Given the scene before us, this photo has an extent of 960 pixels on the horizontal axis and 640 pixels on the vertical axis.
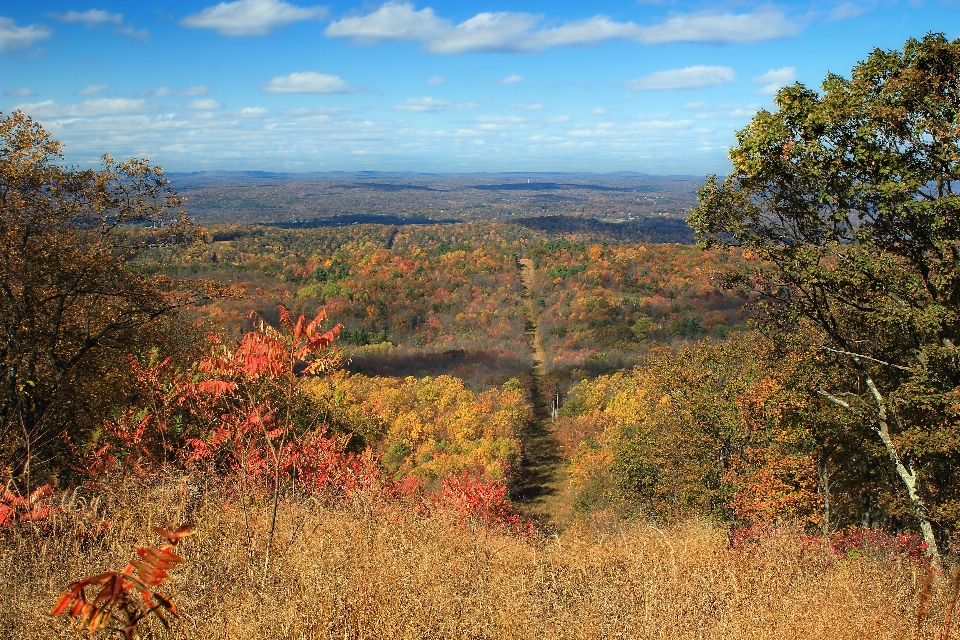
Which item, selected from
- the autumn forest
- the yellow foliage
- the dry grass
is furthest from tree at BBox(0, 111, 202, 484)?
the yellow foliage

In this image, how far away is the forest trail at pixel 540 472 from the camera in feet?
110

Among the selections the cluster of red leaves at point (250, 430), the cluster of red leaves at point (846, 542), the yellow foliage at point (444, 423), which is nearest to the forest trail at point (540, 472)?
the yellow foliage at point (444, 423)

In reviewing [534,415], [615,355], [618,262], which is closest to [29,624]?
[534,415]

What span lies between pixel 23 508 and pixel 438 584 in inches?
136

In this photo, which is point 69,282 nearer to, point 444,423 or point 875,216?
point 875,216

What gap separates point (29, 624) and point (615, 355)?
66054mm

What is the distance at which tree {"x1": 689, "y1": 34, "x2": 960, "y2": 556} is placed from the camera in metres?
6.04

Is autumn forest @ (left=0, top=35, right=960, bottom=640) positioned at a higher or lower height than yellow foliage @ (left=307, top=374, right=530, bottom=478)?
higher

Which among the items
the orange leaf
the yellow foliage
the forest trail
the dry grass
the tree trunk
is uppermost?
the orange leaf

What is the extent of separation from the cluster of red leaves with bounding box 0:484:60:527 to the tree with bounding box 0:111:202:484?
2096mm

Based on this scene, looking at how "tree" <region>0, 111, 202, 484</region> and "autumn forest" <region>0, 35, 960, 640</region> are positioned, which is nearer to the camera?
"autumn forest" <region>0, 35, 960, 640</region>

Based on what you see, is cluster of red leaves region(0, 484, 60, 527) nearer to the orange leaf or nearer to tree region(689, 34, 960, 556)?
the orange leaf

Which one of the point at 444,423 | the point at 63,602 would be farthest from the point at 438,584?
the point at 444,423

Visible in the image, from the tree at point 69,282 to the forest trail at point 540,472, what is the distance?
1740 cm
